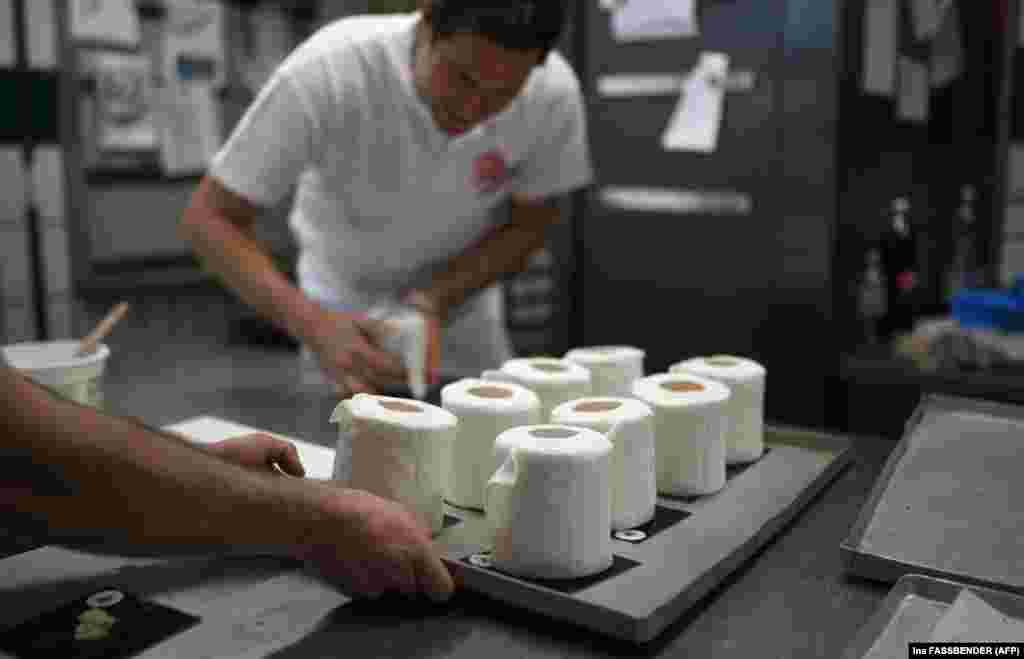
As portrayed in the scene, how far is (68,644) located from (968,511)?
822 mm

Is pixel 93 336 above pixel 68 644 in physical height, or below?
above

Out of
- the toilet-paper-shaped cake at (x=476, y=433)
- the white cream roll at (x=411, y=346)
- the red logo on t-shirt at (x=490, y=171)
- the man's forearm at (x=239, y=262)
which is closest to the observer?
the toilet-paper-shaped cake at (x=476, y=433)

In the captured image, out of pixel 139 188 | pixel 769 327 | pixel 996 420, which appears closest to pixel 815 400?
pixel 769 327

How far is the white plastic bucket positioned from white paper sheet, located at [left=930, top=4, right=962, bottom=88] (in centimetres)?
219

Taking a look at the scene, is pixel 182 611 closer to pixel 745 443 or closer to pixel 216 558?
pixel 216 558

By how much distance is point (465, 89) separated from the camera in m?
1.53

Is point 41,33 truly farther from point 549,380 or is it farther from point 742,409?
point 742,409

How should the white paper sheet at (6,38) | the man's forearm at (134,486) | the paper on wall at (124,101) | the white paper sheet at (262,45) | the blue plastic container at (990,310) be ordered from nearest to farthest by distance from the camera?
the man's forearm at (134,486), the blue plastic container at (990,310), the white paper sheet at (6,38), the paper on wall at (124,101), the white paper sheet at (262,45)

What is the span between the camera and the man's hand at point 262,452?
36.4 inches

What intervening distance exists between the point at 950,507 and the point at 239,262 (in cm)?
122

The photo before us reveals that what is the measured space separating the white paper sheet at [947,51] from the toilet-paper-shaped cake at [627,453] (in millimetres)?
1985

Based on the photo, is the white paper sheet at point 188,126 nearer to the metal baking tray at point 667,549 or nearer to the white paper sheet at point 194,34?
the white paper sheet at point 194,34

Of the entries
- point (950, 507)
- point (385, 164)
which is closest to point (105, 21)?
point (385, 164)

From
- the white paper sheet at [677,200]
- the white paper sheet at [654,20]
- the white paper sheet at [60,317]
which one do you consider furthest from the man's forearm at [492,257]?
the white paper sheet at [60,317]
